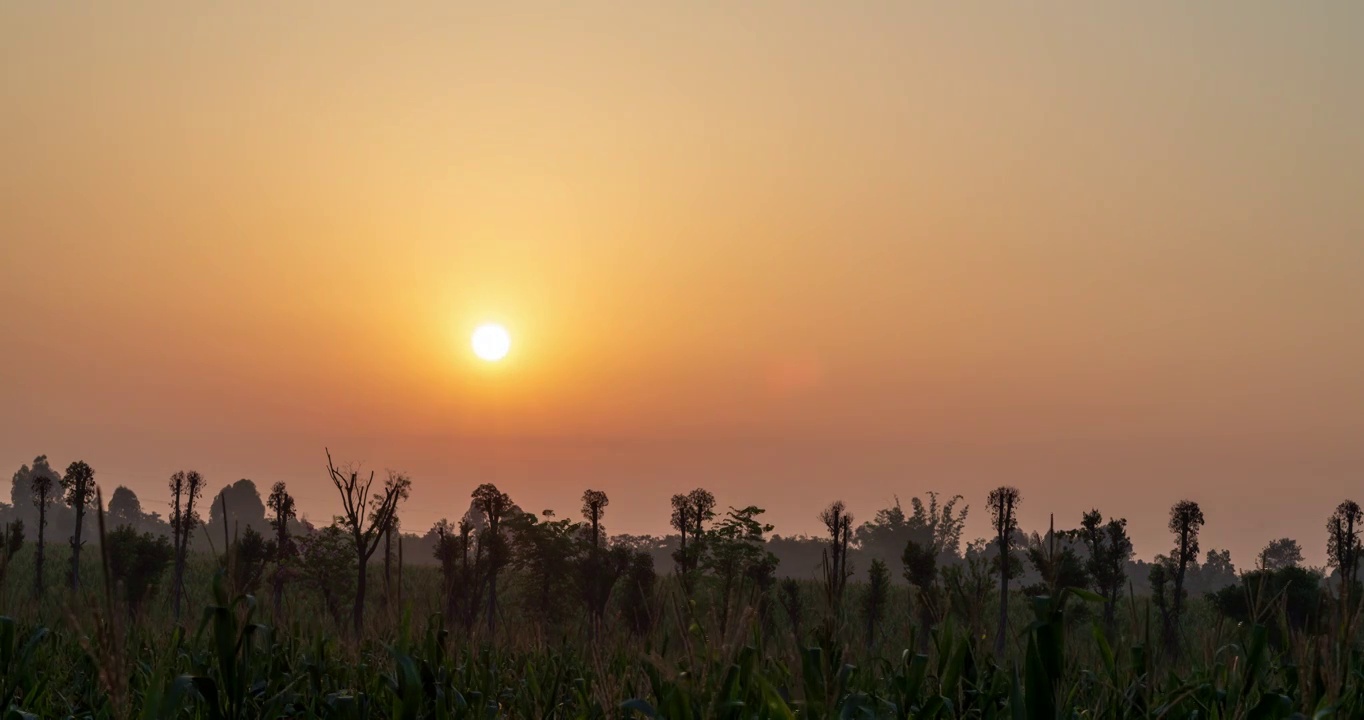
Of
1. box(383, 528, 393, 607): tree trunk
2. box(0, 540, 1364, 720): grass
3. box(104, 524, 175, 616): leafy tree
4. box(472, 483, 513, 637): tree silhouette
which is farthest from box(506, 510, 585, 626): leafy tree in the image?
box(0, 540, 1364, 720): grass

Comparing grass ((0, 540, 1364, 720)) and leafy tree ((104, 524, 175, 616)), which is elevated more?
grass ((0, 540, 1364, 720))

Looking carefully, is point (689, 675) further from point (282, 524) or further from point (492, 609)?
point (282, 524)

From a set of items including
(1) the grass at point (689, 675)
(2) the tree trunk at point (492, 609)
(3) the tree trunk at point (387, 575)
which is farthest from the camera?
(2) the tree trunk at point (492, 609)

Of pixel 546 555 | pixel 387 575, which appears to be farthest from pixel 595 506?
pixel 387 575

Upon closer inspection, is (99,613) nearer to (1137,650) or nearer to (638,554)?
(1137,650)

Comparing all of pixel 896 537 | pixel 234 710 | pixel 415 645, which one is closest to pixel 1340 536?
pixel 415 645

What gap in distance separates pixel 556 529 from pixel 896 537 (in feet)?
496

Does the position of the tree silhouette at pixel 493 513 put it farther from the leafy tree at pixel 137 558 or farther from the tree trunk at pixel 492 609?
the leafy tree at pixel 137 558

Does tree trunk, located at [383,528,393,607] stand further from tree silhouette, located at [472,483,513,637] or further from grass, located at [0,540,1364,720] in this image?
tree silhouette, located at [472,483,513,637]

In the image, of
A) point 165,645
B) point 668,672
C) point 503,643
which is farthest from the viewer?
point 503,643

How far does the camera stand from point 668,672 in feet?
17.4

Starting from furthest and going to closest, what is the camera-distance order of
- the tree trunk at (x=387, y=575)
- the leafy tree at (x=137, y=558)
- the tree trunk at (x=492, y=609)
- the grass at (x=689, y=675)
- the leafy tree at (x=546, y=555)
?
the leafy tree at (x=546, y=555)
the leafy tree at (x=137, y=558)
the tree trunk at (x=492, y=609)
the tree trunk at (x=387, y=575)
the grass at (x=689, y=675)

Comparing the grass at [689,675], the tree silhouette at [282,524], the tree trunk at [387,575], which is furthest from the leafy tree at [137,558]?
the grass at [689,675]

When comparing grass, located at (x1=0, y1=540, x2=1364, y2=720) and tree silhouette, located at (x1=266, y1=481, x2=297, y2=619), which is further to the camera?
tree silhouette, located at (x1=266, y1=481, x2=297, y2=619)
